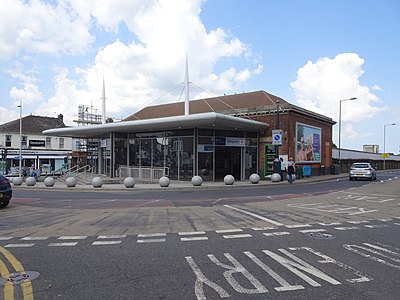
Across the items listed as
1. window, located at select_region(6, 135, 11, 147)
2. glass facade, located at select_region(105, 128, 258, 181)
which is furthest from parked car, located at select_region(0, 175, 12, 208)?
window, located at select_region(6, 135, 11, 147)

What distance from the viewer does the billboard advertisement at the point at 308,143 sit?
30.2 meters

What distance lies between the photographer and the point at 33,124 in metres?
57.5

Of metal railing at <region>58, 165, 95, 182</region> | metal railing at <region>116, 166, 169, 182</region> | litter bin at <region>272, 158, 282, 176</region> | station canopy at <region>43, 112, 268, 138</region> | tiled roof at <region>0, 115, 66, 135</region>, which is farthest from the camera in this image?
tiled roof at <region>0, 115, 66, 135</region>

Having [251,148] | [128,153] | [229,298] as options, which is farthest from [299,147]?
[229,298]

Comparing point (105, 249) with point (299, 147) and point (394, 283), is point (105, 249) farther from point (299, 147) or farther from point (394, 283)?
point (299, 147)

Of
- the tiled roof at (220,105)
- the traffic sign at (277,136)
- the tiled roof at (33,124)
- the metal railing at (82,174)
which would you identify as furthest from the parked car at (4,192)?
the tiled roof at (33,124)

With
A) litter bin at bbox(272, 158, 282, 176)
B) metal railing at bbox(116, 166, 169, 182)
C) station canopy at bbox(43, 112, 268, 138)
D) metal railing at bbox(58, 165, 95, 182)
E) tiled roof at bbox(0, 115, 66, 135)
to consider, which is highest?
tiled roof at bbox(0, 115, 66, 135)

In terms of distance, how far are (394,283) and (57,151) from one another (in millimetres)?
59528

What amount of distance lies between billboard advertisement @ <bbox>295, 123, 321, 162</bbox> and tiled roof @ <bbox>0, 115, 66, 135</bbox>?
4405cm

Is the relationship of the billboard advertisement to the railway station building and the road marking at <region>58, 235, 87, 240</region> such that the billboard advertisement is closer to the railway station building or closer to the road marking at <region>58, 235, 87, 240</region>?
the railway station building

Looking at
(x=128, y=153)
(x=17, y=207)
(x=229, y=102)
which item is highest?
(x=229, y=102)

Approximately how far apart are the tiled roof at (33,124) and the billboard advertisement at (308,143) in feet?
145

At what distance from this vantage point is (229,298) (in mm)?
4113

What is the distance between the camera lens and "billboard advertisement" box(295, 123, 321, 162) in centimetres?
3020
